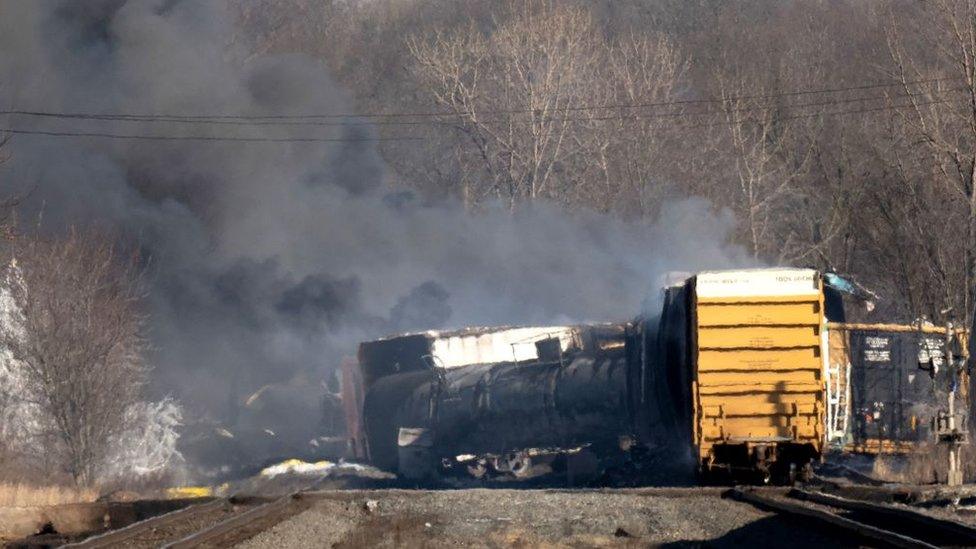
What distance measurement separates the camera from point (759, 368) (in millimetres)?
20094

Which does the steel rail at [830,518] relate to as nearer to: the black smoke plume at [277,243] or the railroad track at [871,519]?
the railroad track at [871,519]

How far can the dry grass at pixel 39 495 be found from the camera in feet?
77.8

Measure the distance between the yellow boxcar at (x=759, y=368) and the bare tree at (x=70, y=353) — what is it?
55.4ft

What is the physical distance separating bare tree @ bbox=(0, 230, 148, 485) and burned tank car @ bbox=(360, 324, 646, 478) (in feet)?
20.7

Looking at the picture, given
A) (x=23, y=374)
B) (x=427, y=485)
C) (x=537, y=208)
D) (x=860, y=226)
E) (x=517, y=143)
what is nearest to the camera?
(x=427, y=485)

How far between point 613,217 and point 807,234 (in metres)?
7.51

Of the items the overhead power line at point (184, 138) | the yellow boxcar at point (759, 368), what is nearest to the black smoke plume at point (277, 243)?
the overhead power line at point (184, 138)

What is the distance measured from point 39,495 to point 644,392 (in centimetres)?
1102

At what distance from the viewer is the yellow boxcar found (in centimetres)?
2000

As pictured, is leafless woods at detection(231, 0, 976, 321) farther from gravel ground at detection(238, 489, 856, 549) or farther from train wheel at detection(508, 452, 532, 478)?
gravel ground at detection(238, 489, 856, 549)

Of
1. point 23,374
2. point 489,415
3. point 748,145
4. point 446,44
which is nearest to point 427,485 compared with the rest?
point 489,415

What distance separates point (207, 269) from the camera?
47.7 metres

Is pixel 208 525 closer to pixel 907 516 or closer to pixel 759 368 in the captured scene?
pixel 907 516

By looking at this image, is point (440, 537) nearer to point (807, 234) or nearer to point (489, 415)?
point (489, 415)
